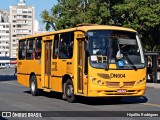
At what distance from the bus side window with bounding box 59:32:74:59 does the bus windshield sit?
139 cm

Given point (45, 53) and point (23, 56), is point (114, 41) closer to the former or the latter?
point (45, 53)

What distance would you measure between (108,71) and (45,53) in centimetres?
507

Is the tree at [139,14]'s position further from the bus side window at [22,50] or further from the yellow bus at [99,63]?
the yellow bus at [99,63]

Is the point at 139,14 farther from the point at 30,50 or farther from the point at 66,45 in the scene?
the point at 66,45

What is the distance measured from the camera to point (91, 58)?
53.4 feet

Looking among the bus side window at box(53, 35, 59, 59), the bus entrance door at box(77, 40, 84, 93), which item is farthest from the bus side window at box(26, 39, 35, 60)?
the bus entrance door at box(77, 40, 84, 93)

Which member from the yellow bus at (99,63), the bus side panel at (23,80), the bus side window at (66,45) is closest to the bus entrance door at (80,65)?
the yellow bus at (99,63)

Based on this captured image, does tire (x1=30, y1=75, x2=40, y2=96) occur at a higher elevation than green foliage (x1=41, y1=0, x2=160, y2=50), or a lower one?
lower

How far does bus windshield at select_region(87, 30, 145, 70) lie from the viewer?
1633cm

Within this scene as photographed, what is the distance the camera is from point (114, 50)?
652 inches

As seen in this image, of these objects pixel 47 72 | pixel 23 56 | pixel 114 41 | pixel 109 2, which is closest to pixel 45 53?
pixel 47 72

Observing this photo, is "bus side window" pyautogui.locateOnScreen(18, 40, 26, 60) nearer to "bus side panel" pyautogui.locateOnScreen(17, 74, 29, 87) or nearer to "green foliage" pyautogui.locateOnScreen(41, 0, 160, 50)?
"bus side panel" pyautogui.locateOnScreen(17, 74, 29, 87)

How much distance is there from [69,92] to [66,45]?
1.90 meters

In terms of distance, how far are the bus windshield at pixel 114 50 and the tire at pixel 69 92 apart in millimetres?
1763
